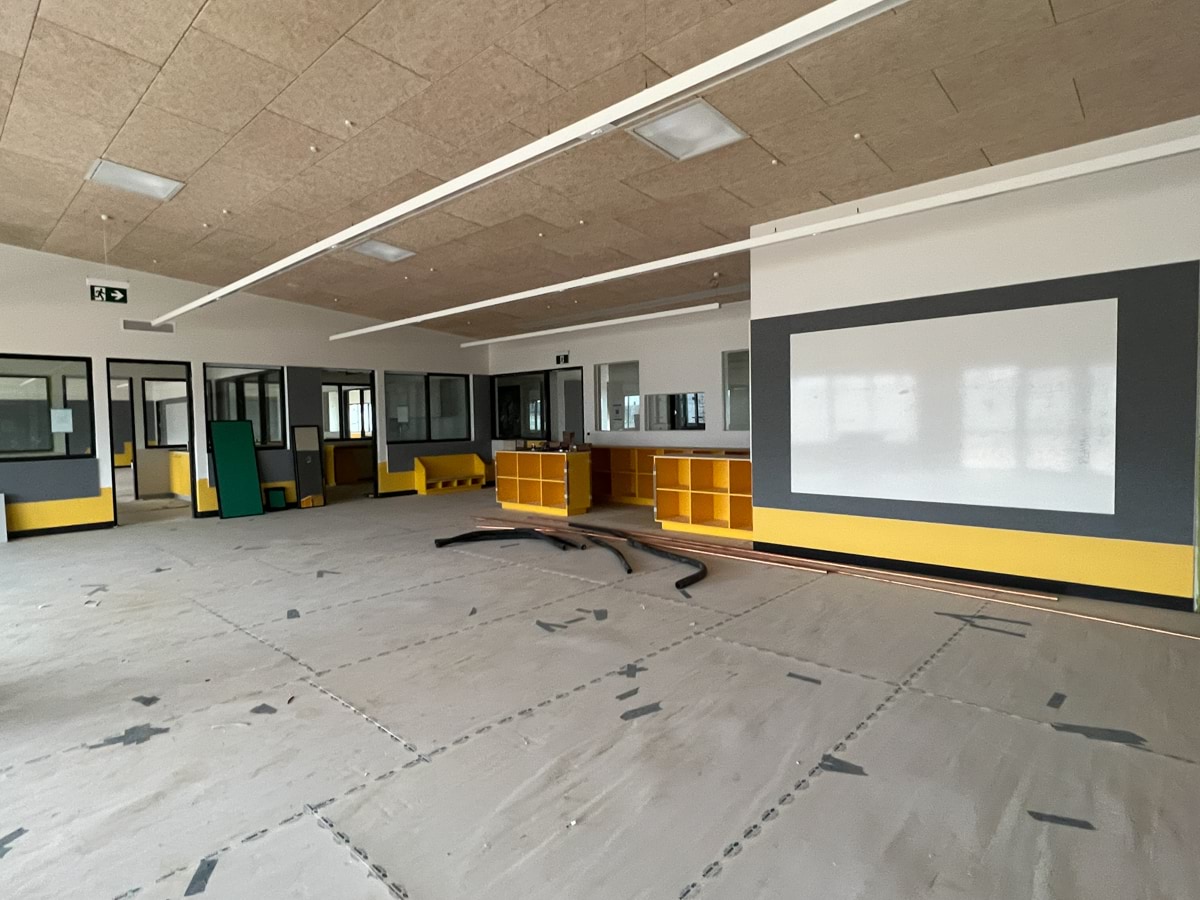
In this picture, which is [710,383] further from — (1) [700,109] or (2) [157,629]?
(2) [157,629]

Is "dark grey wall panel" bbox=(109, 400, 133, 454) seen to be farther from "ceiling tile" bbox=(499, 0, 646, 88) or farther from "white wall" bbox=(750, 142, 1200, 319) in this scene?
"white wall" bbox=(750, 142, 1200, 319)

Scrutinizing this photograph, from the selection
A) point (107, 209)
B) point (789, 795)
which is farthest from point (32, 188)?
point (789, 795)

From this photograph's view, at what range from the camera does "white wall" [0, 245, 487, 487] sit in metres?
8.54

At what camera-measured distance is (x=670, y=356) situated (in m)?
11.4

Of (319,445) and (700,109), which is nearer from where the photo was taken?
(700,109)

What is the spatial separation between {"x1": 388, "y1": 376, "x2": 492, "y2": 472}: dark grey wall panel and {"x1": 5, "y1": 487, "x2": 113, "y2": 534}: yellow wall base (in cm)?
531

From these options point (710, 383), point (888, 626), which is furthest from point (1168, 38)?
point (710, 383)

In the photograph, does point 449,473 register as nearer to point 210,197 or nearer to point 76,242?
point 76,242

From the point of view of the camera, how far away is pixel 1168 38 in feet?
11.8

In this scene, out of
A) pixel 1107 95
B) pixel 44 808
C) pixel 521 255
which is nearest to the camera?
pixel 44 808

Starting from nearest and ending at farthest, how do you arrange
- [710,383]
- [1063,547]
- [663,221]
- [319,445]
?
[1063,547] → [663,221] → [710,383] → [319,445]

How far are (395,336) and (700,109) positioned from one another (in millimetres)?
9896

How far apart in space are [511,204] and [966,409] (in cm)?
479

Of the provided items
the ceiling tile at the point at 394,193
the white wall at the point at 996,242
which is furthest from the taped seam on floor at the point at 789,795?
the ceiling tile at the point at 394,193
